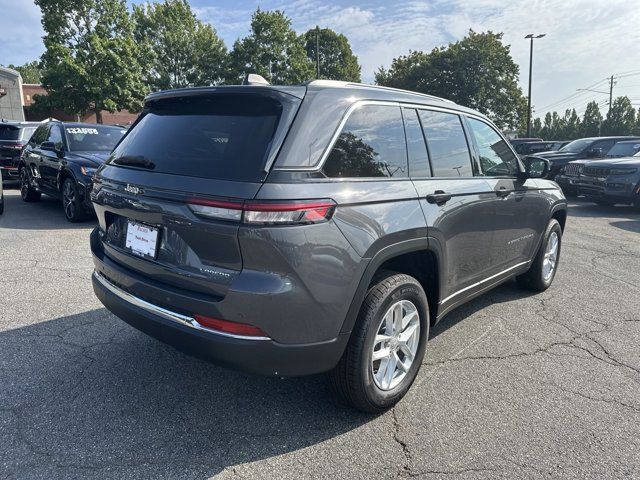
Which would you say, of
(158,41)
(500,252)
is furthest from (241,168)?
(158,41)

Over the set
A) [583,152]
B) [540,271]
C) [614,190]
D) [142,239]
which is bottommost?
[540,271]

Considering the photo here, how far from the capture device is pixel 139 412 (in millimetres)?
2756

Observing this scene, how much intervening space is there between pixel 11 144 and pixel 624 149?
16.7 meters

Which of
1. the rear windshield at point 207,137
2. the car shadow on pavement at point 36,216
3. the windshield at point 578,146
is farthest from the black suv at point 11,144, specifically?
the windshield at point 578,146

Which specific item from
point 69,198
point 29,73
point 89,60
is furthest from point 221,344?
point 29,73

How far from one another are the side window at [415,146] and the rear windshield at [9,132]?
1297 centimetres

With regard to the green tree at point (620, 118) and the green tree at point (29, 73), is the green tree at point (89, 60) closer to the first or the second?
the green tree at point (620, 118)

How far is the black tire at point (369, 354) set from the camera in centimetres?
257

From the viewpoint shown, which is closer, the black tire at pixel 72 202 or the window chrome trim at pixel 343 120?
the window chrome trim at pixel 343 120

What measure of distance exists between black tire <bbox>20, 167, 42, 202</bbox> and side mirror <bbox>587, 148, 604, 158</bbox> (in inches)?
596

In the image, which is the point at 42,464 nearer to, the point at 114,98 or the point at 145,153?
the point at 145,153

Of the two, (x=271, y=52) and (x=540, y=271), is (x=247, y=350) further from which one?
(x=271, y=52)

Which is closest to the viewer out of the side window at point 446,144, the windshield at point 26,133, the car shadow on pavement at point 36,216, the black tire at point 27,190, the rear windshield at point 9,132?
the side window at point 446,144

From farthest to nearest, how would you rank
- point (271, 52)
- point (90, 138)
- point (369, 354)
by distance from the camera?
point (271, 52), point (90, 138), point (369, 354)
